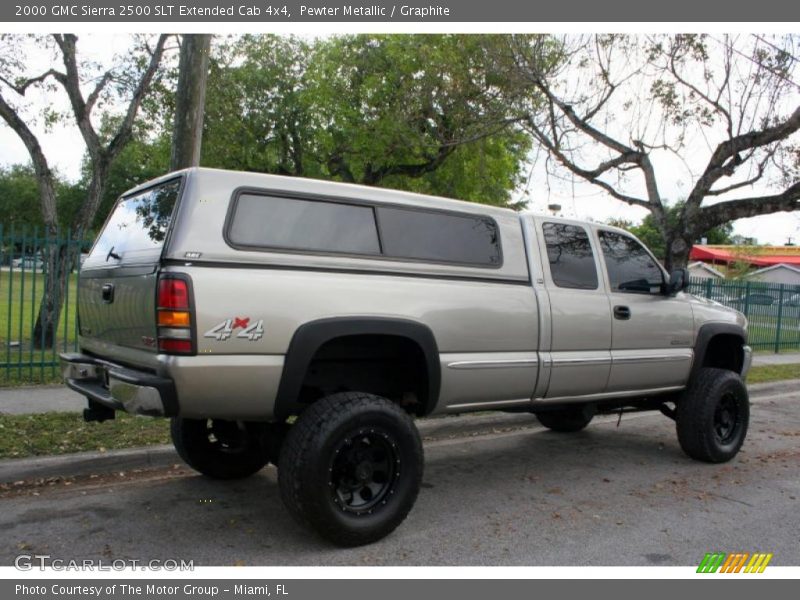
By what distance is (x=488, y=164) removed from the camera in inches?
742

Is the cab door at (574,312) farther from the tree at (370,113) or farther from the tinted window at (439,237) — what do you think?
the tree at (370,113)

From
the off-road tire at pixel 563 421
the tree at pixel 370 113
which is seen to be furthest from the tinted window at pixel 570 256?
the tree at pixel 370 113

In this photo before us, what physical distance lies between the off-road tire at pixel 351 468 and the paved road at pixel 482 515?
0.18 meters

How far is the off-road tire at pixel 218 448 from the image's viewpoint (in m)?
4.92

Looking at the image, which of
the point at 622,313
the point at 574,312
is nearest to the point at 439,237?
the point at 574,312

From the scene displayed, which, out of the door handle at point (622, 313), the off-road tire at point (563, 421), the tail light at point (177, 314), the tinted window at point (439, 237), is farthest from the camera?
the off-road tire at point (563, 421)

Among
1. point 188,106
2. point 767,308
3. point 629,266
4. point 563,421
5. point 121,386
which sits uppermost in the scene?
point 188,106

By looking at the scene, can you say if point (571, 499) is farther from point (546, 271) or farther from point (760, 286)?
point (760, 286)

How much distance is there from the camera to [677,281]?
563cm

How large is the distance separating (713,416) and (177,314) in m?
4.62

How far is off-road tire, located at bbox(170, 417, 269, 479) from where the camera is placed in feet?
16.1

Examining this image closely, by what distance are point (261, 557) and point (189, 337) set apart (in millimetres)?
1297

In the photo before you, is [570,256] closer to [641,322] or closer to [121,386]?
[641,322]
